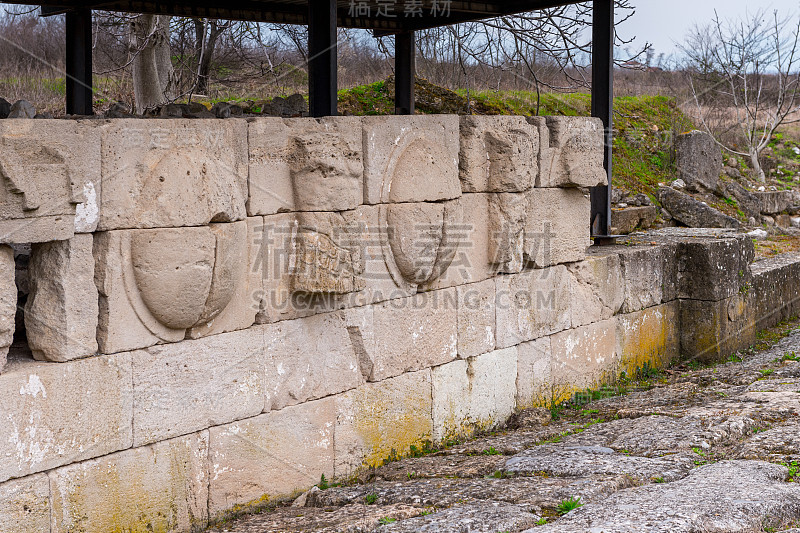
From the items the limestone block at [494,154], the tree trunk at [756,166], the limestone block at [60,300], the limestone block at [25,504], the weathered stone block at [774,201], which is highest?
the tree trunk at [756,166]

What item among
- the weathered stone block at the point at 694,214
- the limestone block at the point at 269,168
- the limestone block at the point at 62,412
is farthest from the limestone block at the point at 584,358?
the weathered stone block at the point at 694,214

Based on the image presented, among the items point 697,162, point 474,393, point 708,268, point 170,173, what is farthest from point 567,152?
point 697,162

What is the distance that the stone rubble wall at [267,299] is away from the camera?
3.65m

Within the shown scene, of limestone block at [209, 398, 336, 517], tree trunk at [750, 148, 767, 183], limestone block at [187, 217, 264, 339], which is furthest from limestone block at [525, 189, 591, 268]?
tree trunk at [750, 148, 767, 183]

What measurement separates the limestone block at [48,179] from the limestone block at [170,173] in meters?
0.08

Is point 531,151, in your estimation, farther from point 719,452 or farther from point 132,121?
point 132,121

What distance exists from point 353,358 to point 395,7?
4.09m

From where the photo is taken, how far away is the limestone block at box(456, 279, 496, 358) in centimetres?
572

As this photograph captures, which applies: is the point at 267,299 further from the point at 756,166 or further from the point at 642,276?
the point at 756,166

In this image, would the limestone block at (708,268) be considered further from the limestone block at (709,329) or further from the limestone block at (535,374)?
the limestone block at (535,374)

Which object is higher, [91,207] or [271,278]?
[91,207]

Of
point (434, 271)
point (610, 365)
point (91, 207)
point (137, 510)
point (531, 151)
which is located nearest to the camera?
point (91, 207)

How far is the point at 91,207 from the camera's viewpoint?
3.71m

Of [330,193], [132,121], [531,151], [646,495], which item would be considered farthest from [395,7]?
[646,495]
